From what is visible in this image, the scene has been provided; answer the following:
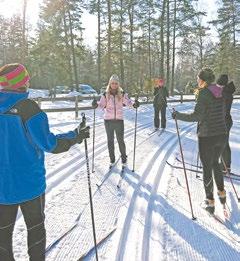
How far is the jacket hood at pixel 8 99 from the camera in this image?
3.13m

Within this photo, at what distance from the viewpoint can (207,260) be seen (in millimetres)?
4379

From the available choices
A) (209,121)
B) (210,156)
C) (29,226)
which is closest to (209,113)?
(209,121)

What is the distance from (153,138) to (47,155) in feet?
14.4

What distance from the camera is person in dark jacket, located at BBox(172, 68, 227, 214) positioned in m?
5.52

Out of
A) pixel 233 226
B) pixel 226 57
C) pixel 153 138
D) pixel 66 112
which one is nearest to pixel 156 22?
pixel 226 57

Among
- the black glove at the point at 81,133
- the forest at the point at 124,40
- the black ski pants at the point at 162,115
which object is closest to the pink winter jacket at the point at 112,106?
the black glove at the point at 81,133

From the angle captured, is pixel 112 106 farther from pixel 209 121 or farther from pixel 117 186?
pixel 209 121

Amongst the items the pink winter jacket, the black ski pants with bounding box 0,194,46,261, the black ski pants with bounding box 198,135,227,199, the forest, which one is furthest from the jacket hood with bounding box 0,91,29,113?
the forest

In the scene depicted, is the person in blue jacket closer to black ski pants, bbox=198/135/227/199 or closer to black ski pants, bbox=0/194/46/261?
black ski pants, bbox=0/194/46/261

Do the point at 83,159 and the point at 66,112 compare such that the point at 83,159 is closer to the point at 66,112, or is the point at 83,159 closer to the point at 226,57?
the point at 66,112

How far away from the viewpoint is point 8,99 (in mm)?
3158

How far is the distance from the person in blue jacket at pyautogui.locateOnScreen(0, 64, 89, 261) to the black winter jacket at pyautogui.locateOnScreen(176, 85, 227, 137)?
2.65 m

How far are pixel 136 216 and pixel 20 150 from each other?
2.85 metres

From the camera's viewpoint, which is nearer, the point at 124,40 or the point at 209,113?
the point at 209,113
